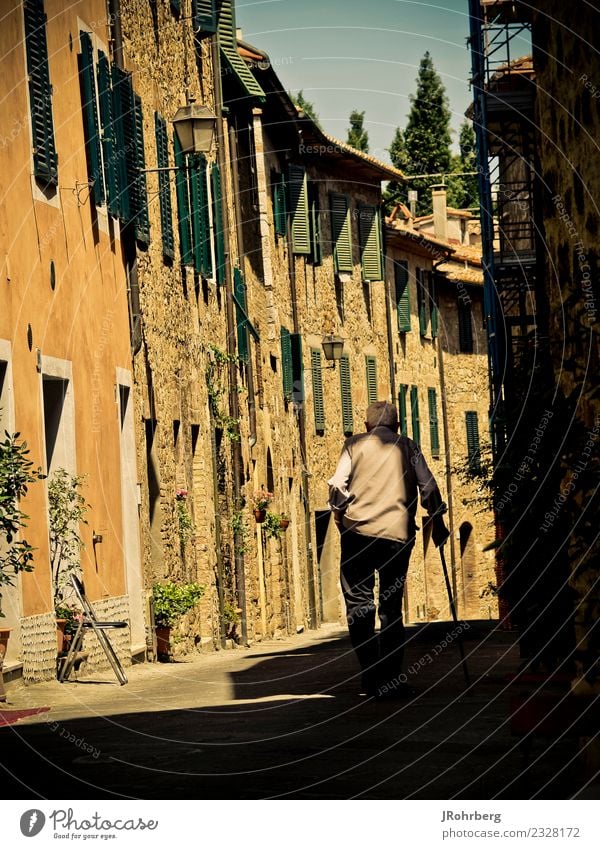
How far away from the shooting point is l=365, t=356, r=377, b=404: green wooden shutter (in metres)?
35.5

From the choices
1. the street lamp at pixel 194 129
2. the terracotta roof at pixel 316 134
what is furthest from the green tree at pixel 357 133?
the street lamp at pixel 194 129

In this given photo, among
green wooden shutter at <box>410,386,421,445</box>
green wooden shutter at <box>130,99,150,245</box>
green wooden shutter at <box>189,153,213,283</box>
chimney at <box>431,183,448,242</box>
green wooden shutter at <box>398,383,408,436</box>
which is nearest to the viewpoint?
green wooden shutter at <box>130,99,150,245</box>

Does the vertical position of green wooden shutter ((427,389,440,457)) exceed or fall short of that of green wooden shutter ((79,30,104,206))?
it falls short

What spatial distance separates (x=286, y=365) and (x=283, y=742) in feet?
71.0

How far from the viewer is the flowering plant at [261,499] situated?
24.3 m

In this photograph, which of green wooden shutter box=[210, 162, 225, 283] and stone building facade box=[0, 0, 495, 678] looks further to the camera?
green wooden shutter box=[210, 162, 225, 283]

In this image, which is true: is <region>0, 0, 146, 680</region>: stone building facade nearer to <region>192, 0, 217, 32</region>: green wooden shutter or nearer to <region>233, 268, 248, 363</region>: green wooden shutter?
<region>192, 0, 217, 32</region>: green wooden shutter

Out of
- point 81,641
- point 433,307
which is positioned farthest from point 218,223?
point 433,307

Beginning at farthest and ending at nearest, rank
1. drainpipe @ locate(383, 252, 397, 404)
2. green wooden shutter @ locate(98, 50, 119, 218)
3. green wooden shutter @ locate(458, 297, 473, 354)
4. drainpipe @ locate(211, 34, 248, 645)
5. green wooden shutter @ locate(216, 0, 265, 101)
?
green wooden shutter @ locate(458, 297, 473, 354) < drainpipe @ locate(383, 252, 397, 404) < green wooden shutter @ locate(216, 0, 265, 101) < drainpipe @ locate(211, 34, 248, 645) < green wooden shutter @ locate(98, 50, 119, 218)

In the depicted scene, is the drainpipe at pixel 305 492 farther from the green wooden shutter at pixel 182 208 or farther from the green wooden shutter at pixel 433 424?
the green wooden shutter at pixel 433 424

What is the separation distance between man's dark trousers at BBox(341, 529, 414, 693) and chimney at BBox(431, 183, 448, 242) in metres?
35.5

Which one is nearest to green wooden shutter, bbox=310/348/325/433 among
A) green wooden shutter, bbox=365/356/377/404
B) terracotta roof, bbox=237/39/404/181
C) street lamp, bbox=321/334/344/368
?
street lamp, bbox=321/334/344/368

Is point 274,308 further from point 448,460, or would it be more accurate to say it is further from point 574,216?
point 574,216

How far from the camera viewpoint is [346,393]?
3394 cm
